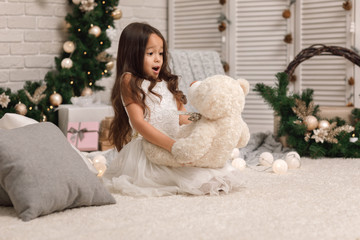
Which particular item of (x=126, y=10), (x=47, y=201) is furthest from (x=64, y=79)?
(x=47, y=201)

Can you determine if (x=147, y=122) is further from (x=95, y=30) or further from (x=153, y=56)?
(x=95, y=30)

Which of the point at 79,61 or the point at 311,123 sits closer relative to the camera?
the point at 311,123

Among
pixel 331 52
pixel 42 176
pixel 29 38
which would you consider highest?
pixel 29 38

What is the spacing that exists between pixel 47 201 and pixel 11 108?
1.80 meters

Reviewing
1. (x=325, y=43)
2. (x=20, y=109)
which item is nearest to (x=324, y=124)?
(x=325, y=43)

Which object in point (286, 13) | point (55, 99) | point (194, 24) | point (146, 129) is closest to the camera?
point (146, 129)

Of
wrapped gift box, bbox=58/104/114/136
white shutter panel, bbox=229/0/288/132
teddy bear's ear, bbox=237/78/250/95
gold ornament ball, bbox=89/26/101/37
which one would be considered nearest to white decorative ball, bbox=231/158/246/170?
teddy bear's ear, bbox=237/78/250/95

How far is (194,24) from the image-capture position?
14.3 feet

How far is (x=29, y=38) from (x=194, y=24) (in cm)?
139

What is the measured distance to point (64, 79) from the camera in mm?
3695

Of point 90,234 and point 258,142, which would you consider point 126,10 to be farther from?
point 90,234

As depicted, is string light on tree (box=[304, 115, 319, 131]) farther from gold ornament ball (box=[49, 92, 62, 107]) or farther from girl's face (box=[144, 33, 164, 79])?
gold ornament ball (box=[49, 92, 62, 107])

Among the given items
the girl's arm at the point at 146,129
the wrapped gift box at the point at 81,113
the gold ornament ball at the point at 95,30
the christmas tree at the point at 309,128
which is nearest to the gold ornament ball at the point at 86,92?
the wrapped gift box at the point at 81,113

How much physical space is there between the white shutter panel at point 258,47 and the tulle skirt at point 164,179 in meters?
1.96
